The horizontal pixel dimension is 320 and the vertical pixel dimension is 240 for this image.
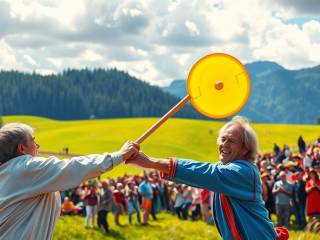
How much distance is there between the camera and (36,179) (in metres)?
4.78

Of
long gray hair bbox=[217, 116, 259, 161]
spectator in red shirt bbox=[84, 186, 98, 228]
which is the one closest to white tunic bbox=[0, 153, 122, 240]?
long gray hair bbox=[217, 116, 259, 161]

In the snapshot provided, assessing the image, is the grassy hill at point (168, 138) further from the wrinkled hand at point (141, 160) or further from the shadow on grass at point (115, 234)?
the wrinkled hand at point (141, 160)

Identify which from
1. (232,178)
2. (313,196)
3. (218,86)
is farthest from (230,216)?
(313,196)

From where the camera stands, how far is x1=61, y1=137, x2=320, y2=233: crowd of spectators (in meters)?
17.2

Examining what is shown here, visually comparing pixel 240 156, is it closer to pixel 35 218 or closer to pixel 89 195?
pixel 35 218

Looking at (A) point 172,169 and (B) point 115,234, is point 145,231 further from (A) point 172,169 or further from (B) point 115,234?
(A) point 172,169

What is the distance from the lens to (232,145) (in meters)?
5.26

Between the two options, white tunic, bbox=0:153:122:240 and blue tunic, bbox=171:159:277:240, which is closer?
white tunic, bbox=0:153:122:240

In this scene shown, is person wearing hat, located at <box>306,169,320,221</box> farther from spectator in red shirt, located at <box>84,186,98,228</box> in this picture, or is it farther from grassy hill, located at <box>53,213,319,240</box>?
spectator in red shirt, located at <box>84,186,98,228</box>

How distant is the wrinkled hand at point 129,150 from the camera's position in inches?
199

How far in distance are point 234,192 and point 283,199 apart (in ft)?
41.5

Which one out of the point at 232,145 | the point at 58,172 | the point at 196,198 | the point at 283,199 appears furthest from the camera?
the point at 196,198

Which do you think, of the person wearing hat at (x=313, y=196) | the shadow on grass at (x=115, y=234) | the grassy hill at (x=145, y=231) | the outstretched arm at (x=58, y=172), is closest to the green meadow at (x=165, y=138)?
the grassy hill at (x=145, y=231)

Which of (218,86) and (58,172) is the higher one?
(218,86)
